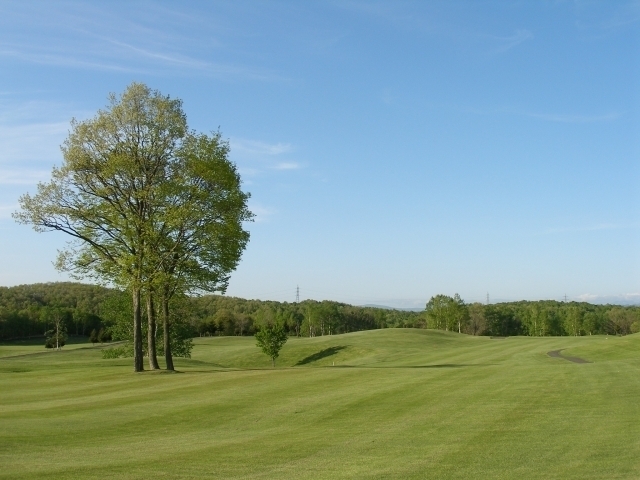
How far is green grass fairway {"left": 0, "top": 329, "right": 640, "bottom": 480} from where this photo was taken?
11.0 meters

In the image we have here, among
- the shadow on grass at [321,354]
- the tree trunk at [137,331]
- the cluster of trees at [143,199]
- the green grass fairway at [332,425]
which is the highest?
the cluster of trees at [143,199]

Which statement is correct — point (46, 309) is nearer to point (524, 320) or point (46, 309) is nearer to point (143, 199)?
point (143, 199)

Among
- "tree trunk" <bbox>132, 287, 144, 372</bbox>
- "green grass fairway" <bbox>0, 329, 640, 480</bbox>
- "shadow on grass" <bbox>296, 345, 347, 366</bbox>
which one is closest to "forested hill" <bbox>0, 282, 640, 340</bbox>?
"shadow on grass" <bbox>296, 345, 347, 366</bbox>

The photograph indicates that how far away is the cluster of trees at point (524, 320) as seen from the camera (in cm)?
13162

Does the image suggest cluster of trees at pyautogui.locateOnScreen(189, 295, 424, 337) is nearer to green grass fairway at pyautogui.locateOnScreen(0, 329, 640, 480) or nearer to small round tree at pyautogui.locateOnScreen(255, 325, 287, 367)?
small round tree at pyautogui.locateOnScreen(255, 325, 287, 367)

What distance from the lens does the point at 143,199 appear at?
30.6 m

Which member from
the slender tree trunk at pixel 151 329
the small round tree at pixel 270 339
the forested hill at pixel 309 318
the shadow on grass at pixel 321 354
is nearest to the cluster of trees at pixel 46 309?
the forested hill at pixel 309 318

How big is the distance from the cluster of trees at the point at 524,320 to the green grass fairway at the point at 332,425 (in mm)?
105961

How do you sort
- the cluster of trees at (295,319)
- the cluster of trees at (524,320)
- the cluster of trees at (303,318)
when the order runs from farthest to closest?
1. the cluster of trees at (524,320)
2. the cluster of trees at (295,319)
3. the cluster of trees at (303,318)

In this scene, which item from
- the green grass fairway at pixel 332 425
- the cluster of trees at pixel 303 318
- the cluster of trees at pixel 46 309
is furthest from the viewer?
the cluster of trees at pixel 303 318

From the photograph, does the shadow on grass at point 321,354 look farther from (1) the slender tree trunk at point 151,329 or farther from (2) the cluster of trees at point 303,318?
(1) the slender tree trunk at point 151,329

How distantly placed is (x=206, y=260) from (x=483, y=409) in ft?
62.1

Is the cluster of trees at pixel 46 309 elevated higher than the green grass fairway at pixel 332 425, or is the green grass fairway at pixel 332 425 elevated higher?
the cluster of trees at pixel 46 309

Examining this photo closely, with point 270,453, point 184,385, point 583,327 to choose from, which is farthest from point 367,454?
point 583,327
